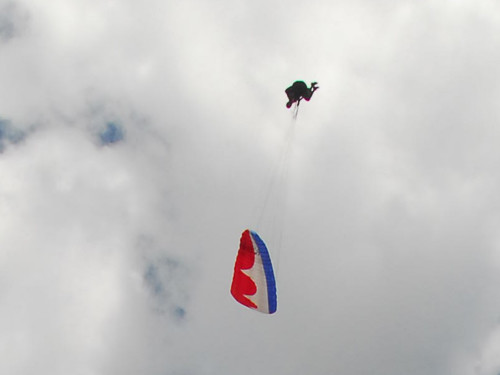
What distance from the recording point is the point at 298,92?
57.7 m

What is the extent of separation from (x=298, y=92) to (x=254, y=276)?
2220 cm

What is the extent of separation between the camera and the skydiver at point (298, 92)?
57469 millimetres

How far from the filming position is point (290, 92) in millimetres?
58031

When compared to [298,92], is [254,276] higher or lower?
lower

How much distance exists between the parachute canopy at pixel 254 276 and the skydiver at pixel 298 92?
17.6 metres

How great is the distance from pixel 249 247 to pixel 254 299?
18.4 ft

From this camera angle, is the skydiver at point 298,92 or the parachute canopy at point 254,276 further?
the skydiver at point 298,92

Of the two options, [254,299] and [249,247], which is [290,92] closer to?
[249,247]

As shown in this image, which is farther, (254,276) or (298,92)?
(298,92)

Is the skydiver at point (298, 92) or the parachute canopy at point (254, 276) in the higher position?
the skydiver at point (298, 92)

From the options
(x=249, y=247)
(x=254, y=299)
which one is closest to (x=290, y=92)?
(x=249, y=247)

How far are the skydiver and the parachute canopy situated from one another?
57.6ft

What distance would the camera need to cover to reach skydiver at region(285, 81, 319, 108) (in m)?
57.5

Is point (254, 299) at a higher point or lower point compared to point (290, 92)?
lower
